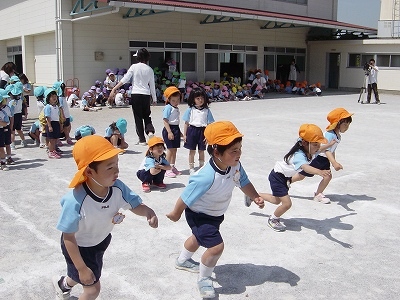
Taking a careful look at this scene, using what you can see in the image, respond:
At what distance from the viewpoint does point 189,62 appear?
22.2 metres

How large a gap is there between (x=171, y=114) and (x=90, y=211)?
14.1 feet

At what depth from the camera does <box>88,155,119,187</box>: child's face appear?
2.63 metres

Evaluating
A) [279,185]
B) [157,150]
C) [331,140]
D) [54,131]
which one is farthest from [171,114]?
[279,185]

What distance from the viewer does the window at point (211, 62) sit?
75.6ft

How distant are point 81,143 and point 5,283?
4.98 ft

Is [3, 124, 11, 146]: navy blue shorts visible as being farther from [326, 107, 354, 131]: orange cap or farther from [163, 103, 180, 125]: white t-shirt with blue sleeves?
[326, 107, 354, 131]: orange cap

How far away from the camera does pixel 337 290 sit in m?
3.39

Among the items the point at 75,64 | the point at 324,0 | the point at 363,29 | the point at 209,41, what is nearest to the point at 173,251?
the point at 75,64

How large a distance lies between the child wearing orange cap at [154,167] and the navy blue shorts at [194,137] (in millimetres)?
765

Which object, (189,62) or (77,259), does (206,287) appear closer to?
(77,259)

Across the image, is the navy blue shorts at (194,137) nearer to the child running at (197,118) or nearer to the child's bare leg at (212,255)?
the child running at (197,118)

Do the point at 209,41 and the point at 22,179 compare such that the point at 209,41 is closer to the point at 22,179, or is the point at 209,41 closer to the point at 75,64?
the point at 75,64

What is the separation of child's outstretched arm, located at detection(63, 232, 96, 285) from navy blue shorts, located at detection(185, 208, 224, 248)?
94 cm

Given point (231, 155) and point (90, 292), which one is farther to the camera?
point (231, 155)
